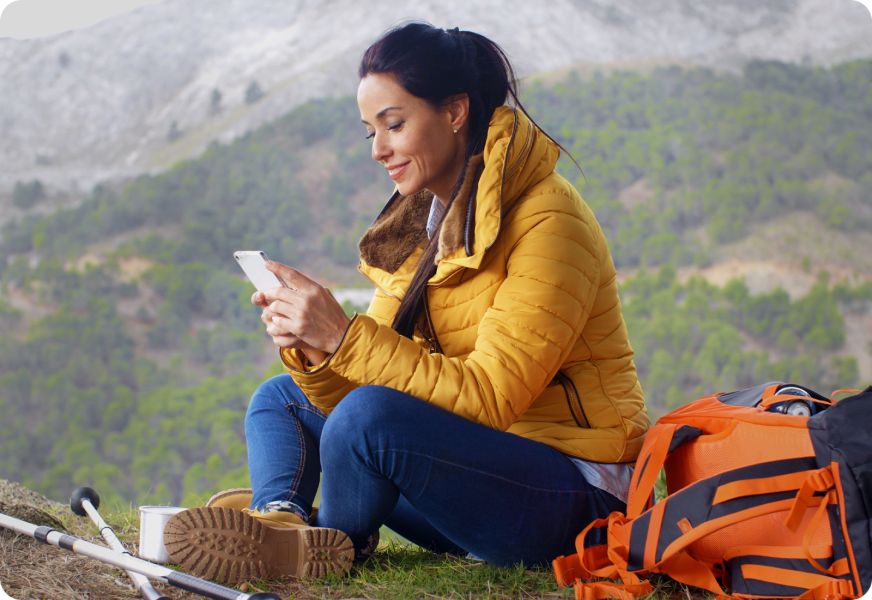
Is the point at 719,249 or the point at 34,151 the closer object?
the point at 34,151

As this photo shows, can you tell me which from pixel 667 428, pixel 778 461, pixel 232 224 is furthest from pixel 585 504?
pixel 232 224

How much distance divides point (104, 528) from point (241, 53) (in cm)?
1182

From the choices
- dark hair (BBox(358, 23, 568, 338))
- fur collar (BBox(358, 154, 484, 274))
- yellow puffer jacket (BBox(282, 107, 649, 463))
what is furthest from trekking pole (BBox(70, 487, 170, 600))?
fur collar (BBox(358, 154, 484, 274))

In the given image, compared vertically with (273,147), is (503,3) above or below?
above

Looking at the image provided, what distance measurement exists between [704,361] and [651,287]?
1529 millimetres

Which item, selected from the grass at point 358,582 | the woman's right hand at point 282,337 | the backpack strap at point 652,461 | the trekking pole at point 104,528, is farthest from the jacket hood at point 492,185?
the trekking pole at point 104,528

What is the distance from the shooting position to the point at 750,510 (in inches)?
36.6

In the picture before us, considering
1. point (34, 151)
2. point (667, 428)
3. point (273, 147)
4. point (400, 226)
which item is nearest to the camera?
point (667, 428)

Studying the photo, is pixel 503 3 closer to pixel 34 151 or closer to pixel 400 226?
pixel 34 151

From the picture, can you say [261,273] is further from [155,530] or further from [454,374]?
[155,530]

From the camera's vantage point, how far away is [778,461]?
0.93 metres

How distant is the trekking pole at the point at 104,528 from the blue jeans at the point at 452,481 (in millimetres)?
278

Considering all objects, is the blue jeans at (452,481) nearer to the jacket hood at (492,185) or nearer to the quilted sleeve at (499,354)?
the quilted sleeve at (499,354)

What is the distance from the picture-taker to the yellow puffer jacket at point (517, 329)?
102cm
